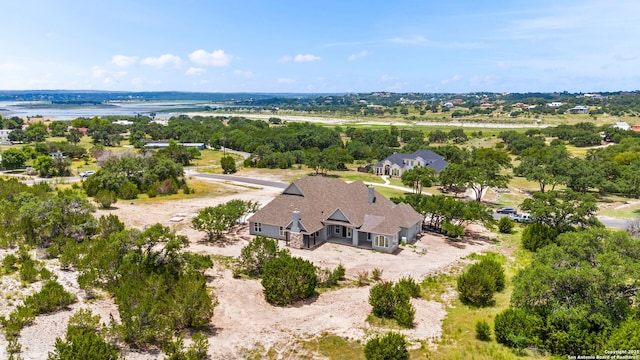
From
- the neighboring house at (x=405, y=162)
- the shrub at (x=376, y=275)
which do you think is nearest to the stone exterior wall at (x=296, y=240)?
the shrub at (x=376, y=275)

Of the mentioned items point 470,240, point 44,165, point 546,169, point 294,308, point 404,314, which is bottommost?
point 470,240

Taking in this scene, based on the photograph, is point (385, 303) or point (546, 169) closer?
point (385, 303)

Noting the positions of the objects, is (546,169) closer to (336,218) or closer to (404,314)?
(336,218)

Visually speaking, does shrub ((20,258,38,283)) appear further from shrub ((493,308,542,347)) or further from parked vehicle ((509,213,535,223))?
parked vehicle ((509,213,535,223))

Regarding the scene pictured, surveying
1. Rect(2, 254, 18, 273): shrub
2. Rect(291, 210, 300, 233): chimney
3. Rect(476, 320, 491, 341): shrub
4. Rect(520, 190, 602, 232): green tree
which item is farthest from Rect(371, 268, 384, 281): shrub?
Rect(2, 254, 18, 273): shrub

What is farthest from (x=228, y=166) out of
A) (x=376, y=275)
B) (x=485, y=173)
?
(x=376, y=275)

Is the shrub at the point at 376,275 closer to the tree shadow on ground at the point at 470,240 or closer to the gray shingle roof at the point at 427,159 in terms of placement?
the tree shadow on ground at the point at 470,240

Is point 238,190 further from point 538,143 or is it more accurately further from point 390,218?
point 538,143

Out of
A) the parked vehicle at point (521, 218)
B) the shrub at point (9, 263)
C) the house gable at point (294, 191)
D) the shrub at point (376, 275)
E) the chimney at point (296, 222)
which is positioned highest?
the house gable at point (294, 191)
